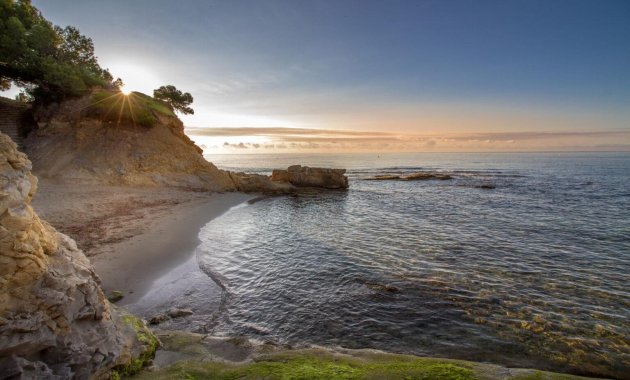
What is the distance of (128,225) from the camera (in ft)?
63.2

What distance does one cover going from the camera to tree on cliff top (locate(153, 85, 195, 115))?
4812 cm

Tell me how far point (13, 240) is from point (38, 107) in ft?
126

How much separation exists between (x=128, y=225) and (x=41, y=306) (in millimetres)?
16172

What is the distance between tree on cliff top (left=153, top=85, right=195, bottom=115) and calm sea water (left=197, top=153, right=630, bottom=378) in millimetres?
32057

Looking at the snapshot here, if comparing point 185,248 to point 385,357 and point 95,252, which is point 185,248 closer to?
point 95,252

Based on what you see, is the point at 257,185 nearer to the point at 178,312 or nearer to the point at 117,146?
the point at 117,146

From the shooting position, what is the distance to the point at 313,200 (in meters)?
39.9

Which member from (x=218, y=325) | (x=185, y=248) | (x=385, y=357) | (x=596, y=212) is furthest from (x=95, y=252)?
(x=596, y=212)

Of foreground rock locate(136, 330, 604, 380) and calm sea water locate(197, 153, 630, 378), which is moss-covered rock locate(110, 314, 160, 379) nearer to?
foreground rock locate(136, 330, 604, 380)

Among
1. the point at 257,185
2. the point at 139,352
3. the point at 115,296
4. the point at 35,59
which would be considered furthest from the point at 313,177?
the point at 139,352

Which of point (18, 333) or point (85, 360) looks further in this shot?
point (85, 360)

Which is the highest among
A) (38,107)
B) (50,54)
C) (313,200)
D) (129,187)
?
(50,54)

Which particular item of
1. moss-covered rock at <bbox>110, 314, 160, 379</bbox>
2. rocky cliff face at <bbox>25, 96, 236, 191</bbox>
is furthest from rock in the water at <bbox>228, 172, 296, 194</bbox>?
moss-covered rock at <bbox>110, 314, 160, 379</bbox>

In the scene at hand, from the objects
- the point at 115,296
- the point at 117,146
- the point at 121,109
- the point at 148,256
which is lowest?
the point at 115,296
